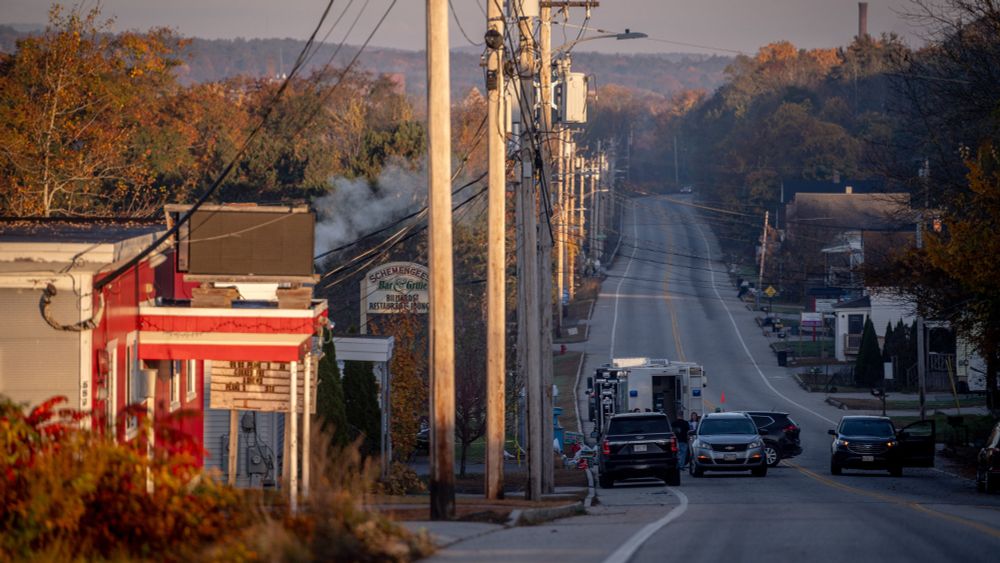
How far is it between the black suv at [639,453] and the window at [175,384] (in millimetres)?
10215

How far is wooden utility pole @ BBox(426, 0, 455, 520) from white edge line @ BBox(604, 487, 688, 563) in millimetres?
2475

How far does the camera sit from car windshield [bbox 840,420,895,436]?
3241 cm

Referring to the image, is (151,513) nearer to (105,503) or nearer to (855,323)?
(105,503)

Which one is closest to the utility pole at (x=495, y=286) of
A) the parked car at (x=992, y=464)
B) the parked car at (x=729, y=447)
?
the parked car at (x=992, y=464)

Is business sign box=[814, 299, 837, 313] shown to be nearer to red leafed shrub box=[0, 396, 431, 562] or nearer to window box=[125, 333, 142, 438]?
window box=[125, 333, 142, 438]

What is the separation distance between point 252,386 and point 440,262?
4.16m

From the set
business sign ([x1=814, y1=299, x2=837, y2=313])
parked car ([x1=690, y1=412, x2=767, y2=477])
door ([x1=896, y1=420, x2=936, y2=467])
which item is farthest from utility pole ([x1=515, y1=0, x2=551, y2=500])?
business sign ([x1=814, y1=299, x2=837, y2=313])

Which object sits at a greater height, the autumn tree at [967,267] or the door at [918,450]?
the autumn tree at [967,267]

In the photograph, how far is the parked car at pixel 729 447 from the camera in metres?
31.0

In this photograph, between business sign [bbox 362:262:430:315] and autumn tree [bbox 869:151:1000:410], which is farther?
business sign [bbox 362:262:430:315]

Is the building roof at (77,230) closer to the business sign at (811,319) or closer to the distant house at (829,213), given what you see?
the business sign at (811,319)

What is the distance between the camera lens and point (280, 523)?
36.3 feet

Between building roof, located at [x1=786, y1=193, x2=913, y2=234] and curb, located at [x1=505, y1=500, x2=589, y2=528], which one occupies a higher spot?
building roof, located at [x1=786, y1=193, x2=913, y2=234]

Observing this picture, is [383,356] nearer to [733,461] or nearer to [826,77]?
[733,461]
